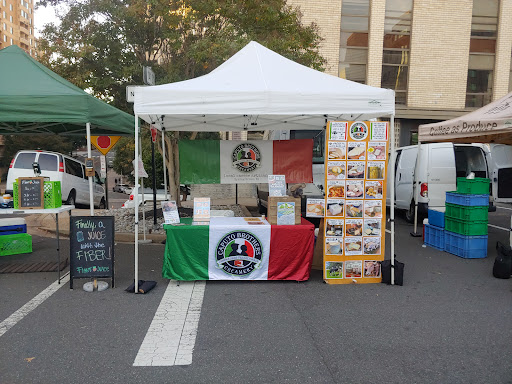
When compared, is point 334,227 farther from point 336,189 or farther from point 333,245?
point 336,189

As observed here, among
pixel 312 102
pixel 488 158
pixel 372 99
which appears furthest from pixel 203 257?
pixel 488 158

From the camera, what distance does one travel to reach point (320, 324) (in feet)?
13.8

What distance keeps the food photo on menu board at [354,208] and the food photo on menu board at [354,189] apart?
0.07 metres

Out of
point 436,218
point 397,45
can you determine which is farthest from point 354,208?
point 397,45

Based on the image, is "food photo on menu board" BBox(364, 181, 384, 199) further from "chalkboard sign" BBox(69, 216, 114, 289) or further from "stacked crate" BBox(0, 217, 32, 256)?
"stacked crate" BBox(0, 217, 32, 256)

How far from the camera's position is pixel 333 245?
18.1 feet

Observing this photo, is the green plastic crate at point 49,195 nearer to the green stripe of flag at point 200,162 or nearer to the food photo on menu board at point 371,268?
the green stripe of flag at point 200,162

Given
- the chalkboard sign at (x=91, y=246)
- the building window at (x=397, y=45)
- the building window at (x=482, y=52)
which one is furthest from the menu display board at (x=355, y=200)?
the building window at (x=482, y=52)

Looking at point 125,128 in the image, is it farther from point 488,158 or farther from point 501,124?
point 488,158

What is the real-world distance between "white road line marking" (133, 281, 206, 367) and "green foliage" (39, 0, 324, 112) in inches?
239

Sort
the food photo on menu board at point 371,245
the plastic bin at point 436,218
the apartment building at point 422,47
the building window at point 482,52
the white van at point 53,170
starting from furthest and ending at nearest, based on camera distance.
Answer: the building window at point 482,52 < the apartment building at point 422,47 < the white van at point 53,170 < the plastic bin at point 436,218 < the food photo on menu board at point 371,245

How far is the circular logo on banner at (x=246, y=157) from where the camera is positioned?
7.06 meters

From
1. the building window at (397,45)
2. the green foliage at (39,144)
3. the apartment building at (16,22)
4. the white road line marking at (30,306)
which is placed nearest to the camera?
the white road line marking at (30,306)

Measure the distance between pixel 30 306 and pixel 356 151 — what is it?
4.52 m
